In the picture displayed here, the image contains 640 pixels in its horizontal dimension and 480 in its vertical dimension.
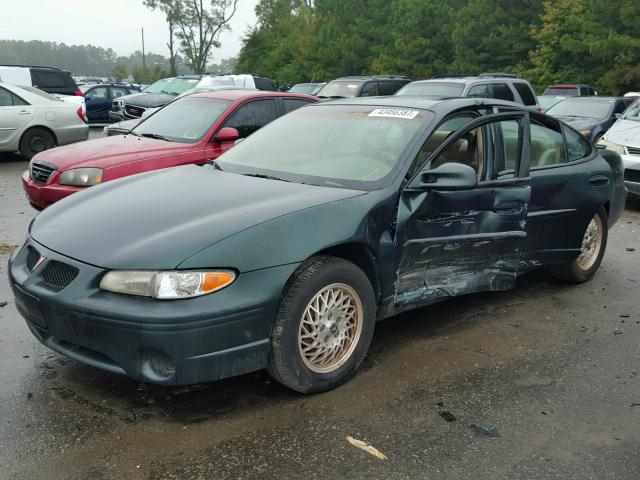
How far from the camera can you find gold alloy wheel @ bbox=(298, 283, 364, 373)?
338 centimetres

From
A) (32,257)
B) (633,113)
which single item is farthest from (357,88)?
(32,257)

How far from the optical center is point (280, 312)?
126 inches

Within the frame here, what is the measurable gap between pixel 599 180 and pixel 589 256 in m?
0.67

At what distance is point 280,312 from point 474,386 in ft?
3.97

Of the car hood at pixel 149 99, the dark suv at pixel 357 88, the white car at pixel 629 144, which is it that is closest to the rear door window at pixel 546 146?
the white car at pixel 629 144

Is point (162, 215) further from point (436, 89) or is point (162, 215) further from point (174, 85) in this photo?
point (174, 85)

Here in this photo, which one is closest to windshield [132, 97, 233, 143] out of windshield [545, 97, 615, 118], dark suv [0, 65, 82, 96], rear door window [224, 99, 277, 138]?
rear door window [224, 99, 277, 138]

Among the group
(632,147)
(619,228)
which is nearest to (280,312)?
(619,228)

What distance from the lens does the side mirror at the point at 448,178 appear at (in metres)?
3.78

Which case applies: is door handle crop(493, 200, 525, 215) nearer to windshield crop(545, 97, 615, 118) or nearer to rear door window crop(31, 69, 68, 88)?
windshield crop(545, 97, 615, 118)

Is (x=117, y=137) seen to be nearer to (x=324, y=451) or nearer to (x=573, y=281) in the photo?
(x=573, y=281)

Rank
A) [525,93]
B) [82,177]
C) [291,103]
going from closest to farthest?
[82,177] < [291,103] < [525,93]

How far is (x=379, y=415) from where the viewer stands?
327 centimetres

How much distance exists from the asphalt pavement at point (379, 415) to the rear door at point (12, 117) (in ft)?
29.5
